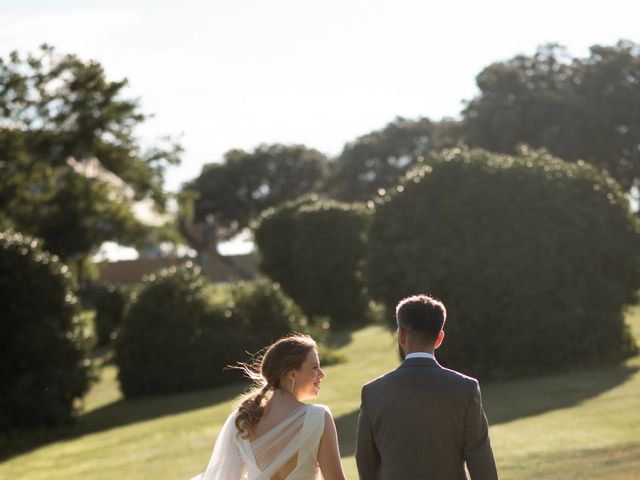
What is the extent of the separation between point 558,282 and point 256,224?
23.4m

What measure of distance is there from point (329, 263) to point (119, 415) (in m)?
17.6

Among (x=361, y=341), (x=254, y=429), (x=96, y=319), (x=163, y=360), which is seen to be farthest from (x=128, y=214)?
(x=254, y=429)

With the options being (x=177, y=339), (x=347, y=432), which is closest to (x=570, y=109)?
(x=177, y=339)

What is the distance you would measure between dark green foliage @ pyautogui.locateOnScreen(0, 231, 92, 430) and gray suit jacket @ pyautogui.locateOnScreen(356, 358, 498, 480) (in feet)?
52.8

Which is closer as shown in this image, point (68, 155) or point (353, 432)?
point (353, 432)

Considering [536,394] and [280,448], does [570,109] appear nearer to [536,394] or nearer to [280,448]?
[536,394]

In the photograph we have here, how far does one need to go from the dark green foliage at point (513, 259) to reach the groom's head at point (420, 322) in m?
14.1

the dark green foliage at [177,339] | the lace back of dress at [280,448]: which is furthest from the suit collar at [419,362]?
the dark green foliage at [177,339]

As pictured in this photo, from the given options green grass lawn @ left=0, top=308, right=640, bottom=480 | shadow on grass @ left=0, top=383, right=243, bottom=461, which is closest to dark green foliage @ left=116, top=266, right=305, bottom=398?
shadow on grass @ left=0, top=383, right=243, bottom=461

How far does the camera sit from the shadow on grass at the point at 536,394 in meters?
15.3

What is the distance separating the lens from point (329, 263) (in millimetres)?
39188

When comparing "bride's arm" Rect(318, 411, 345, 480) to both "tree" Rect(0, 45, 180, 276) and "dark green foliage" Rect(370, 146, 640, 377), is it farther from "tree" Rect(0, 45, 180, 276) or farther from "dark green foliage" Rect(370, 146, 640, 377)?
"tree" Rect(0, 45, 180, 276)

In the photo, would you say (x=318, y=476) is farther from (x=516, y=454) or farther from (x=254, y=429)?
(x=516, y=454)

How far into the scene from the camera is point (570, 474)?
1050 cm
